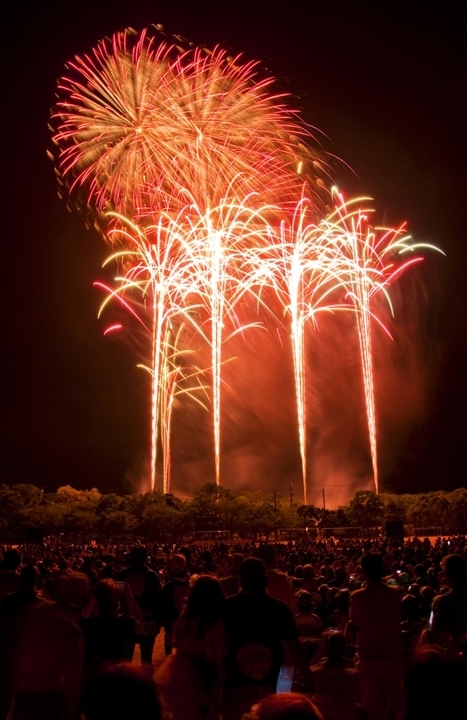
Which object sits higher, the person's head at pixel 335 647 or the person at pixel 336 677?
the person's head at pixel 335 647

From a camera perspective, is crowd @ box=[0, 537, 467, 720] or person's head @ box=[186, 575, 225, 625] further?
person's head @ box=[186, 575, 225, 625]

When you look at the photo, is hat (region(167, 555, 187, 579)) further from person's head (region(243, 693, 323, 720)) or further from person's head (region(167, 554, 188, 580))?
person's head (region(243, 693, 323, 720))

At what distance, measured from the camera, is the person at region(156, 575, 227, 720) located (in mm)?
4133

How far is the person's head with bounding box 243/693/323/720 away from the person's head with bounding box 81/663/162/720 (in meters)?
0.33

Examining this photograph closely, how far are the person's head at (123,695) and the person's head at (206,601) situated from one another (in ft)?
7.00

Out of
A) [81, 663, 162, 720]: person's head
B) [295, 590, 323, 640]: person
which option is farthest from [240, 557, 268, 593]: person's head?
[295, 590, 323, 640]: person

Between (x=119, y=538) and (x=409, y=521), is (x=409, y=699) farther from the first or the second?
(x=409, y=521)

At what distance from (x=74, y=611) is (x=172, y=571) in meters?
1.92

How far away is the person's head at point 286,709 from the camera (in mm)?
2062

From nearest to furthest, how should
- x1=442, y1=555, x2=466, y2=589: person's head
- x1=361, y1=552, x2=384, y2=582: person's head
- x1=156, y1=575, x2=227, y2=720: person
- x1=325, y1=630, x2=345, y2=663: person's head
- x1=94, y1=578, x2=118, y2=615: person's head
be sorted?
1. x1=156, y1=575, x2=227, y2=720: person
2. x1=325, y1=630, x2=345, y2=663: person's head
3. x1=94, y1=578, x2=118, y2=615: person's head
4. x1=361, y1=552, x2=384, y2=582: person's head
5. x1=442, y1=555, x2=466, y2=589: person's head

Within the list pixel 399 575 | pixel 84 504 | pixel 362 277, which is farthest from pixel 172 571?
pixel 84 504

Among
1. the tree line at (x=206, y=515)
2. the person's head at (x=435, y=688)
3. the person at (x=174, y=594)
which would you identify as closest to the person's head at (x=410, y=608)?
the person at (x=174, y=594)

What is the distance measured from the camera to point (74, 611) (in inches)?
225

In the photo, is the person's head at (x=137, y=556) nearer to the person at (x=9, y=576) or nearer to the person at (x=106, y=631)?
the person at (x=9, y=576)
